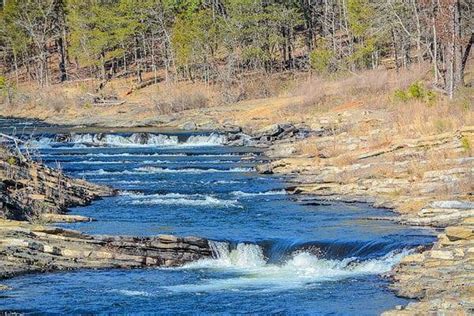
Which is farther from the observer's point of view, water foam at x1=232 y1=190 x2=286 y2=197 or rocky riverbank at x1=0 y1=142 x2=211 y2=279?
water foam at x1=232 y1=190 x2=286 y2=197

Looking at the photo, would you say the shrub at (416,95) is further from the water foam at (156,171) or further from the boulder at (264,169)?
the water foam at (156,171)

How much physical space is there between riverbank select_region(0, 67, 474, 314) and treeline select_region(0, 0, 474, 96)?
35.6ft

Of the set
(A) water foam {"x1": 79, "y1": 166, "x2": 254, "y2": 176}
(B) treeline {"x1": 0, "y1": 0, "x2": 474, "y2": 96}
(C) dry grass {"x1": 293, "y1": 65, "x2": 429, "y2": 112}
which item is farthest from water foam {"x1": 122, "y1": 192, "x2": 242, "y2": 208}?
(B) treeline {"x1": 0, "y1": 0, "x2": 474, "y2": 96}

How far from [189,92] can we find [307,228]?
4259cm

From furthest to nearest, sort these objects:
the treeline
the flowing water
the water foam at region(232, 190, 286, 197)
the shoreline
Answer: the treeline < the water foam at region(232, 190, 286, 197) < the flowing water < the shoreline

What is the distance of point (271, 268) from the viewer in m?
18.1

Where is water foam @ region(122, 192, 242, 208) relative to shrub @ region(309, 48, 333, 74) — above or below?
below

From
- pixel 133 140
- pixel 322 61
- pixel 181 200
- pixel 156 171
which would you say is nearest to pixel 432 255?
pixel 181 200

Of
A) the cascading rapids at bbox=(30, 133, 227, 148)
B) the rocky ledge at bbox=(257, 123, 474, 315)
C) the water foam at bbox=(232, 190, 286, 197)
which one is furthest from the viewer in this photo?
the cascading rapids at bbox=(30, 133, 227, 148)

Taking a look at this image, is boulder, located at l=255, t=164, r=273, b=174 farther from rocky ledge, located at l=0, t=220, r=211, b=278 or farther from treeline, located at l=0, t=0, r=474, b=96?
treeline, located at l=0, t=0, r=474, b=96

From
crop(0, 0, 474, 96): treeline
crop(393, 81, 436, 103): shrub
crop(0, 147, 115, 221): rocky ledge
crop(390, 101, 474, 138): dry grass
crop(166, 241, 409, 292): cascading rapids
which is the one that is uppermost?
crop(0, 0, 474, 96): treeline

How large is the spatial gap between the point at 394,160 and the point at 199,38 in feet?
145

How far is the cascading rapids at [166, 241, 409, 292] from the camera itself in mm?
16297

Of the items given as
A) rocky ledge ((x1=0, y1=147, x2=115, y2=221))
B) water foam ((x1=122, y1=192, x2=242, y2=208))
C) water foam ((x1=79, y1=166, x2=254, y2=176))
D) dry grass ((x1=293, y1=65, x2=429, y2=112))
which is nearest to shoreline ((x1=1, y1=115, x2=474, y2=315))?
water foam ((x1=122, y1=192, x2=242, y2=208))
